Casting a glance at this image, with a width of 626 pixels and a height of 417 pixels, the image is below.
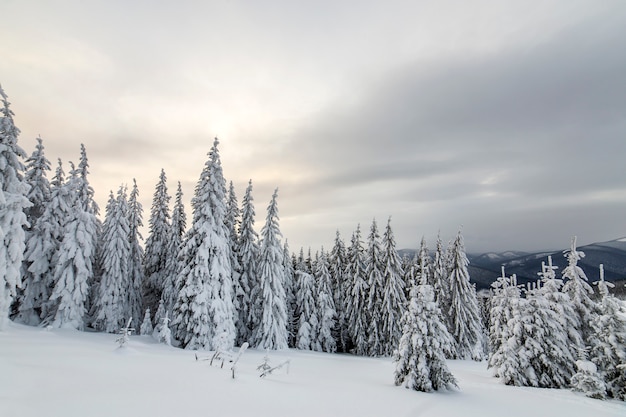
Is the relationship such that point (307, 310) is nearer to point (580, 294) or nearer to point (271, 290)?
point (271, 290)

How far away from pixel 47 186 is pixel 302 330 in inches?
1212

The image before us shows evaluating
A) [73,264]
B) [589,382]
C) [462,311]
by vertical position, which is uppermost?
[73,264]

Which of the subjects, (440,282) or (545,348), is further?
(440,282)

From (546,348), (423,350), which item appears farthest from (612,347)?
(423,350)

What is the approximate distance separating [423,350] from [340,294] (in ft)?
100

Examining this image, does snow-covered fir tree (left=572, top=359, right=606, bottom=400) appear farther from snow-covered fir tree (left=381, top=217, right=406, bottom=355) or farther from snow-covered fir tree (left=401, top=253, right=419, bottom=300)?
snow-covered fir tree (left=401, top=253, right=419, bottom=300)

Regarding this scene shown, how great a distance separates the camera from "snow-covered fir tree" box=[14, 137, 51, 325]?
1130 inches

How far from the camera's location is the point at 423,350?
16.4m

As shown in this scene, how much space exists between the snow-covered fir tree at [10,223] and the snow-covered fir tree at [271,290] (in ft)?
66.1

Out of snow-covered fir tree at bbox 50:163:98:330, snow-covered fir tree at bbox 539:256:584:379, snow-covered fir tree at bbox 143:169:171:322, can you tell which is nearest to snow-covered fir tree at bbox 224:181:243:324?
snow-covered fir tree at bbox 143:169:171:322

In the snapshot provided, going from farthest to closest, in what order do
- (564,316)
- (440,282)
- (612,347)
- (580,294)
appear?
(440,282) < (580,294) < (564,316) < (612,347)

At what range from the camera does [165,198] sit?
38125 millimetres

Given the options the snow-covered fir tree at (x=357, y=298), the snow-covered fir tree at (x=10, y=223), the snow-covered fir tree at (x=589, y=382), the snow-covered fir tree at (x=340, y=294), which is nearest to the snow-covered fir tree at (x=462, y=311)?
the snow-covered fir tree at (x=357, y=298)

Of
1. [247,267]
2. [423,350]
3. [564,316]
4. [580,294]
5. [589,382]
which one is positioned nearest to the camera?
[423,350]
